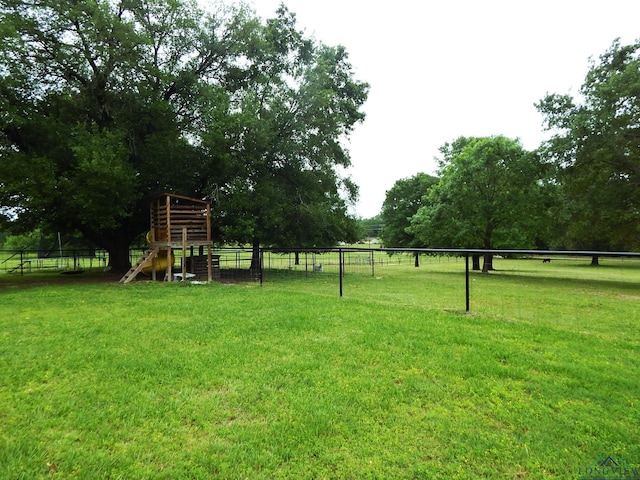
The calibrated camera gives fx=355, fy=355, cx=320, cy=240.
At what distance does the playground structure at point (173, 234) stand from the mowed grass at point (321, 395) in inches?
274

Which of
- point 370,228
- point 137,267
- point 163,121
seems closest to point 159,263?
point 137,267

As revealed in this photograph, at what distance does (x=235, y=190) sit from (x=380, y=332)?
41.3 feet

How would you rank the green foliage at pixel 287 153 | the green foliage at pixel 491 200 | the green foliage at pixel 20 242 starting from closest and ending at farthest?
1. the green foliage at pixel 287 153
2. the green foliage at pixel 491 200
3. the green foliage at pixel 20 242

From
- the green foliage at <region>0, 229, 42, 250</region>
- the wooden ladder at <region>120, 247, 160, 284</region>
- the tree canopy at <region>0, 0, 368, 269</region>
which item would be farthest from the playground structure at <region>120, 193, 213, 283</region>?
the green foliage at <region>0, 229, 42, 250</region>

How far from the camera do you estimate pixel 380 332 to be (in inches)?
211

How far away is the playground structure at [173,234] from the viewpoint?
13.4 m

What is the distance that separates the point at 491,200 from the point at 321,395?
2140cm

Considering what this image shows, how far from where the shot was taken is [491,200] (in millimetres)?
21516

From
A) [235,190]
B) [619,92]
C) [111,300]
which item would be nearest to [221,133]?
[235,190]

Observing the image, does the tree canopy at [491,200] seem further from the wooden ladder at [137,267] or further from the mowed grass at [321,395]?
the wooden ladder at [137,267]

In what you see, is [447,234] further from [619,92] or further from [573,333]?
[573,333]

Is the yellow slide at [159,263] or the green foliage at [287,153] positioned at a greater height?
the green foliage at [287,153]

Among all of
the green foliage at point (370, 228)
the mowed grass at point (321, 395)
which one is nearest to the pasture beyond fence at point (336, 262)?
the mowed grass at point (321, 395)

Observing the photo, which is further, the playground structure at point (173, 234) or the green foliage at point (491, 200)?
the green foliage at point (491, 200)
